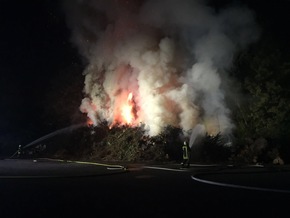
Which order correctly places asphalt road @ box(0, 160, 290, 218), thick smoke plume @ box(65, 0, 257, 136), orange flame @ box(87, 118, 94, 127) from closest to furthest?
asphalt road @ box(0, 160, 290, 218), thick smoke plume @ box(65, 0, 257, 136), orange flame @ box(87, 118, 94, 127)

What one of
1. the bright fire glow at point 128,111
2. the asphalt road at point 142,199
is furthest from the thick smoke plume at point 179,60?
the asphalt road at point 142,199

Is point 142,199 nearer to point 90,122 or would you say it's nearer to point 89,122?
point 90,122

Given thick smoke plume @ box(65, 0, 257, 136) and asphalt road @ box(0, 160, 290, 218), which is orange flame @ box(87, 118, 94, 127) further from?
asphalt road @ box(0, 160, 290, 218)

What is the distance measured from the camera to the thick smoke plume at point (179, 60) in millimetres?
37500

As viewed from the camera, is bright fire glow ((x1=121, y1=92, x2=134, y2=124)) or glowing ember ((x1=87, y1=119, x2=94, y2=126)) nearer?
bright fire glow ((x1=121, y1=92, x2=134, y2=124))

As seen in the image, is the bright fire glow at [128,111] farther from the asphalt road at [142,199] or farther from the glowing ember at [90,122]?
Result: the asphalt road at [142,199]

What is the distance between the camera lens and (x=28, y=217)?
923 centimetres

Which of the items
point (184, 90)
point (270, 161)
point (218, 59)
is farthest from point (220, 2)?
point (270, 161)

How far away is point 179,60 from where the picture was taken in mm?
39938

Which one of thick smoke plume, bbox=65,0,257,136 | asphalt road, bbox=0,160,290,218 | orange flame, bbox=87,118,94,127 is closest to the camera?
asphalt road, bbox=0,160,290,218

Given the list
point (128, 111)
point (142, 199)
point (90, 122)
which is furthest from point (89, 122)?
point (142, 199)

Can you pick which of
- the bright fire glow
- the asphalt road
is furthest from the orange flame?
the asphalt road

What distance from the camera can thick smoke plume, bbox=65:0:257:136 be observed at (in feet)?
123

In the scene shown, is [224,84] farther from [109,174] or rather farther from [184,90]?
[109,174]
